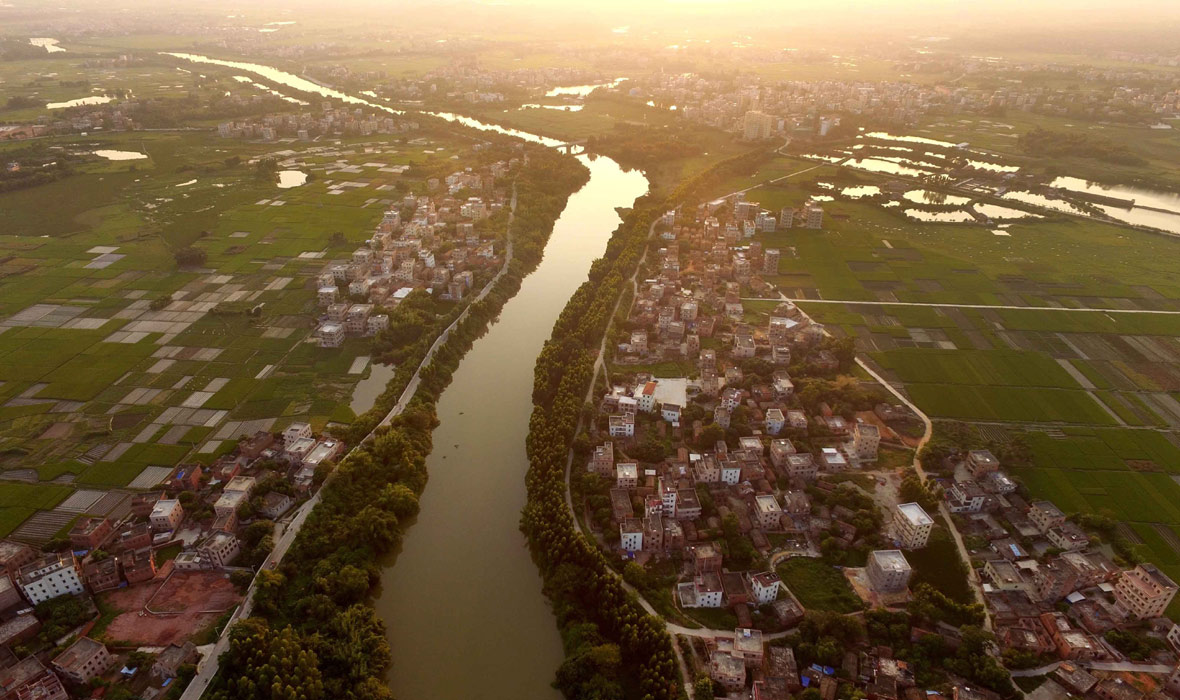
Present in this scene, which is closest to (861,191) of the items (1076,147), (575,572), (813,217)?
(813,217)

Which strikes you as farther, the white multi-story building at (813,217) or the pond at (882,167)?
the pond at (882,167)

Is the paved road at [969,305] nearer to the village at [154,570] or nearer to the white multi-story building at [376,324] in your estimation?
the white multi-story building at [376,324]

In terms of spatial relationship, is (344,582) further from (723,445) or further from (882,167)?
(882,167)

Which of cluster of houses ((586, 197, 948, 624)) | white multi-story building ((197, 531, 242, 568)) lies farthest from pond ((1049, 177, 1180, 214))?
white multi-story building ((197, 531, 242, 568))

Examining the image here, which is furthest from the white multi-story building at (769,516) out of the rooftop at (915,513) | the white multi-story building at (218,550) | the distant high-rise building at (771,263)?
the distant high-rise building at (771,263)

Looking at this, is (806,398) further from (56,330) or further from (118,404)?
(56,330)

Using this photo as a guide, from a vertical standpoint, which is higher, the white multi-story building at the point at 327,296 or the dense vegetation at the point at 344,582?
the white multi-story building at the point at 327,296
